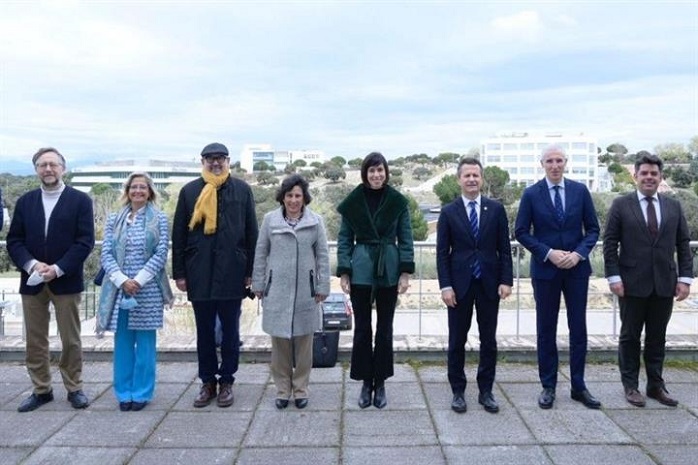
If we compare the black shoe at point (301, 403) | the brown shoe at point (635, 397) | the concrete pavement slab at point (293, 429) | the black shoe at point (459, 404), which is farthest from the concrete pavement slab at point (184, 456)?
the brown shoe at point (635, 397)

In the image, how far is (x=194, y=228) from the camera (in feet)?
14.3

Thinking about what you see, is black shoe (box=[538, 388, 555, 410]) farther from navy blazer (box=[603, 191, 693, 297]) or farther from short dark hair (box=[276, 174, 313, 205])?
short dark hair (box=[276, 174, 313, 205])

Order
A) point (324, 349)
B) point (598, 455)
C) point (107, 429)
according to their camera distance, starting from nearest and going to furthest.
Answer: point (598, 455) < point (107, 429) < point (324, 349)

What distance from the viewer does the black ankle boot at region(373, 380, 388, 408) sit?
14.6 ft

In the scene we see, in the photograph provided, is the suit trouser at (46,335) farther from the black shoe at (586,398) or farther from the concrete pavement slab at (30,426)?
the black shoe at (586,398)

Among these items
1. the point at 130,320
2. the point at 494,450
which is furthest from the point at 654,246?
the point at 130,320

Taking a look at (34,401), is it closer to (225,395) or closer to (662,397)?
(225,395)

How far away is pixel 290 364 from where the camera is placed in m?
4.54

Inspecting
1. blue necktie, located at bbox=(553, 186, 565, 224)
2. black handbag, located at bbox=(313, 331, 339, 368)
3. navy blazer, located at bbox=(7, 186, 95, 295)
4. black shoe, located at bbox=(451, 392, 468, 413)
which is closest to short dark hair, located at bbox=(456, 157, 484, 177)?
blue necktie, located at bbox=(553, 186, 565, 224)

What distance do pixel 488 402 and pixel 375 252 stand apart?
1301mm

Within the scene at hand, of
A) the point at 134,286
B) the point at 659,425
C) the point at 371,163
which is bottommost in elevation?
the point at 659,425

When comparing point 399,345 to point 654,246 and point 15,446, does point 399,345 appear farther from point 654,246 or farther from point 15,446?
point 15,446

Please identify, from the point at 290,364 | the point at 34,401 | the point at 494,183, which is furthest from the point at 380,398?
the point at 494,183

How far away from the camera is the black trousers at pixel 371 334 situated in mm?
4375
